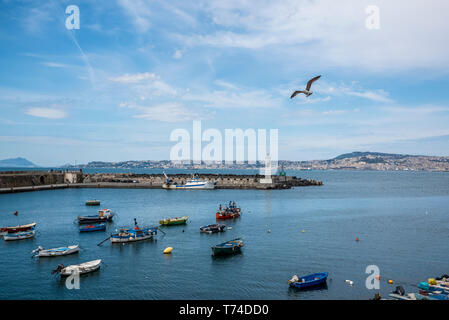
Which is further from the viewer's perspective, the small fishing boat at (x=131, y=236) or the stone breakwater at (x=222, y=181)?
the stone breakwater at (x=222, y=181)

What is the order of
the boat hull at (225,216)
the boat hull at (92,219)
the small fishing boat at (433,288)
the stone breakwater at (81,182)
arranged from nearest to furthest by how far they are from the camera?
the small fishing boat at (433,288) → the boat hull at (92,219) → the boat hull at (225,216) → the stone breakwater at (81,182)

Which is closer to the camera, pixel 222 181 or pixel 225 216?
pixel 225 216

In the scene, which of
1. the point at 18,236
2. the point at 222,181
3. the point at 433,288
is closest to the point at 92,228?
the point at 18,236

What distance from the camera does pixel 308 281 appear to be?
18.7 meters

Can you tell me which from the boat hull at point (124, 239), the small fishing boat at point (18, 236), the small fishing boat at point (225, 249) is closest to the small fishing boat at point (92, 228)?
the small fishing boat at point (18, 236)

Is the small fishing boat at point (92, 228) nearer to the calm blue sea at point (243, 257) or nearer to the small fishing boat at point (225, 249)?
the calm blue sea at point (243, 257)

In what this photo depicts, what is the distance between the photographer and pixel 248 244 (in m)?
28.6

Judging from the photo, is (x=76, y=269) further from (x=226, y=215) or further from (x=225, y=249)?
(x=226, y=215)

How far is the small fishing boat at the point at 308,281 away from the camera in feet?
61.0
